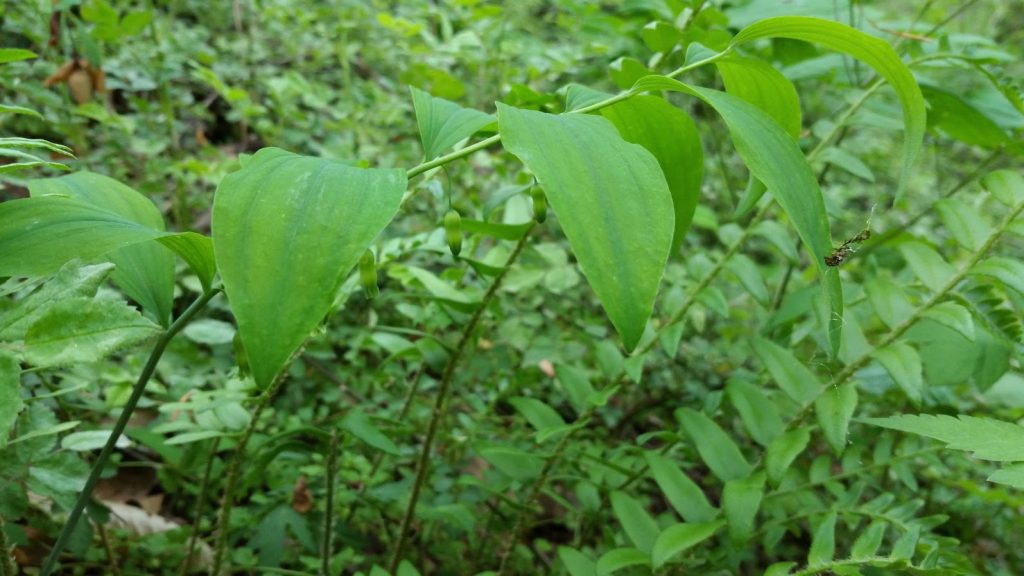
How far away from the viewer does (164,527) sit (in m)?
1.35

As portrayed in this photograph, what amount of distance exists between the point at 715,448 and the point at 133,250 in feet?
2.73

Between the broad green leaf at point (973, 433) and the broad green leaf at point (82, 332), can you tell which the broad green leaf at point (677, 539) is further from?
the broad green leaf at point (82, 332)

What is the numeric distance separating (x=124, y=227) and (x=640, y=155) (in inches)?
19.1

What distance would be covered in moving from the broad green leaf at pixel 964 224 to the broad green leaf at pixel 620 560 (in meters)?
0.64

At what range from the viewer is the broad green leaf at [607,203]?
50cm

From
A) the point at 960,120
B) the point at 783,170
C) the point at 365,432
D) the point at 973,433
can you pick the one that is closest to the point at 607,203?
the point at 783,170

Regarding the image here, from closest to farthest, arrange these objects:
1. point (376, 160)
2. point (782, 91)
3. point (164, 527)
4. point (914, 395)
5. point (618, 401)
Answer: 1. point (782, 91)
2. point (914, 395)
3. point (164, 527)
4. point (618, 401)
5. point (376, 160)

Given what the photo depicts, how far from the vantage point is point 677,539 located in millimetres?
926

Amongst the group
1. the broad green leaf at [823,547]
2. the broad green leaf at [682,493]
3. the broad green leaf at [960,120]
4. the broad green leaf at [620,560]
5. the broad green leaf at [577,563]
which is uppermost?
the broad green leaf at [960,120]

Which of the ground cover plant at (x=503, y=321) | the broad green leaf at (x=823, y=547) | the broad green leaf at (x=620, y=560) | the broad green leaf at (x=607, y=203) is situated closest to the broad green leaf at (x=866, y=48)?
the ground cover plant at (x=503, y=321)

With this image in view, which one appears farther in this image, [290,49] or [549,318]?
[290,49]

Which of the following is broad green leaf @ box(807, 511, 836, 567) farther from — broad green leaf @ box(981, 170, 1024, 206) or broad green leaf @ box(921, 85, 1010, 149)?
broad green leaf @ box(921, 85, 1010, 149)

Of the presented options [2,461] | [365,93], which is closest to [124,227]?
[2,461]

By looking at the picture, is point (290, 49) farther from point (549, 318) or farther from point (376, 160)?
point (549, 318)
